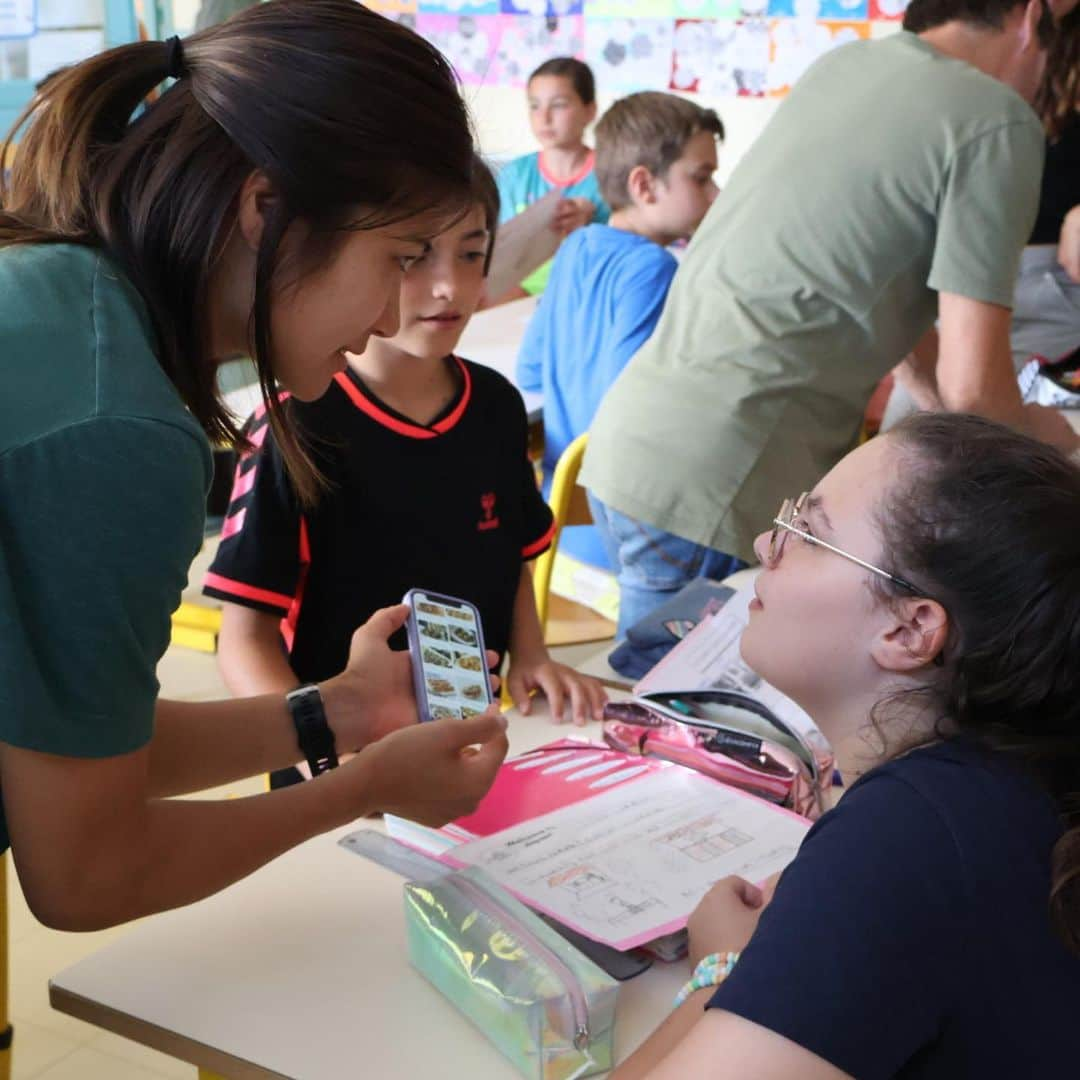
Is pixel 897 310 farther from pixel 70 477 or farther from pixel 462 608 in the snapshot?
pixel 70 477

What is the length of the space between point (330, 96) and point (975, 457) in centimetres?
46

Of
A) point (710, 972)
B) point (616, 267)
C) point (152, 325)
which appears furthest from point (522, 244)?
point (710, 972)

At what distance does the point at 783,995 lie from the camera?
68 cm

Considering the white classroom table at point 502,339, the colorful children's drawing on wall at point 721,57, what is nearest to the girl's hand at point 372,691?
the white classroom table at point 502,339

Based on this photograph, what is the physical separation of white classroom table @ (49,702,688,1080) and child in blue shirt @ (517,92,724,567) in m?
1.61

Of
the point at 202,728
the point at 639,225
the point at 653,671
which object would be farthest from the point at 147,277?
the point at 639,225

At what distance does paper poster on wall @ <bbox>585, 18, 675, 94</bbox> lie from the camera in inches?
187

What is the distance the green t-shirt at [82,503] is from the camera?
0.74 metres

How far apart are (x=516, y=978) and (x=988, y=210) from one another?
4.05 ft

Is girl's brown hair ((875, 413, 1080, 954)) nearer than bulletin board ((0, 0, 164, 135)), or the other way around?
girl's brown hair ((875, 413, 1080, 954))

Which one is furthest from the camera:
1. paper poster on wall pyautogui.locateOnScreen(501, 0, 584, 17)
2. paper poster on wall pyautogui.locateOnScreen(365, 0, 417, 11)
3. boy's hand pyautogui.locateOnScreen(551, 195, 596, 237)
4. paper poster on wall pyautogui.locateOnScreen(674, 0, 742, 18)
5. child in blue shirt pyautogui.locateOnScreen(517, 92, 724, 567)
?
paper poster on wall pyautogui.locateOnScreen(365, 0, 417, 11)

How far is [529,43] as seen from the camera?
5023 mm

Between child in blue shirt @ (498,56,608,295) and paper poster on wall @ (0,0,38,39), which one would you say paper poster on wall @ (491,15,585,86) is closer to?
child in blue shirt @ (498,56,608,295)

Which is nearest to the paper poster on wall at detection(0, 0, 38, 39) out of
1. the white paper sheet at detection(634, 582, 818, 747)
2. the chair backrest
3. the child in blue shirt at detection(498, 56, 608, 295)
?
the child in blue shirt at detection(498, 56, 608, 295)
